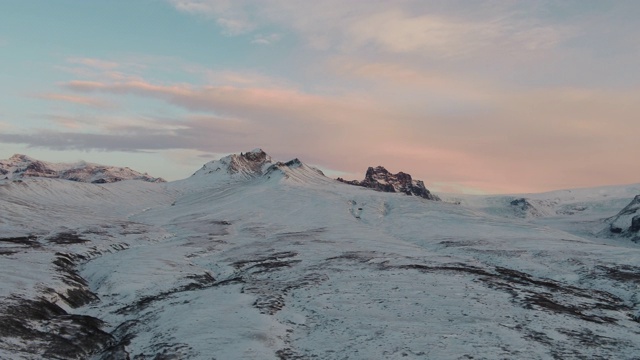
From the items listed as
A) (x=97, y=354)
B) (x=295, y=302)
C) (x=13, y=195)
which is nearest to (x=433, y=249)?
(x=295, y=302)

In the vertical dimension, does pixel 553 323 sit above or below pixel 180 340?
above

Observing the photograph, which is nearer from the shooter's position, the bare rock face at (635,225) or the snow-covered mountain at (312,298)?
the snow-covered mountain at (312,298)

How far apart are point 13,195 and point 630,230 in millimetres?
226013

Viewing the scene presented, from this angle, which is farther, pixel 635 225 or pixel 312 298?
pixel 635 225

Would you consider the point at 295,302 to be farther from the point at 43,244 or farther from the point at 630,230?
the point at 630,230

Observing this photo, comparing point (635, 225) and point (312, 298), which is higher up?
point (635, 225)

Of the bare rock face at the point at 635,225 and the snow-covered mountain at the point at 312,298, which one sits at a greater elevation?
the bare rock face at the point at 635,225

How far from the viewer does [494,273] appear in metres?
57.2

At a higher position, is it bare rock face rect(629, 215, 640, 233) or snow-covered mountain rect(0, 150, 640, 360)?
bare rock face rect(629, 215, 640, 233)

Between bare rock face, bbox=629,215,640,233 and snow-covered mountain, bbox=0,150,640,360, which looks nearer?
snow-covered mountain, bbox=0,150,640,360

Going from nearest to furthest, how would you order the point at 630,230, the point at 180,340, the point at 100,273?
1. the point at 180,340
2. the point at 100,273
3. the point at 630,230

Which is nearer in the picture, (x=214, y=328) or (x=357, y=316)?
(x=214, y=328)

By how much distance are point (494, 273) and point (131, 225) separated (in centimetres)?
9415

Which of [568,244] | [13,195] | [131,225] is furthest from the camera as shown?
[13,195]
